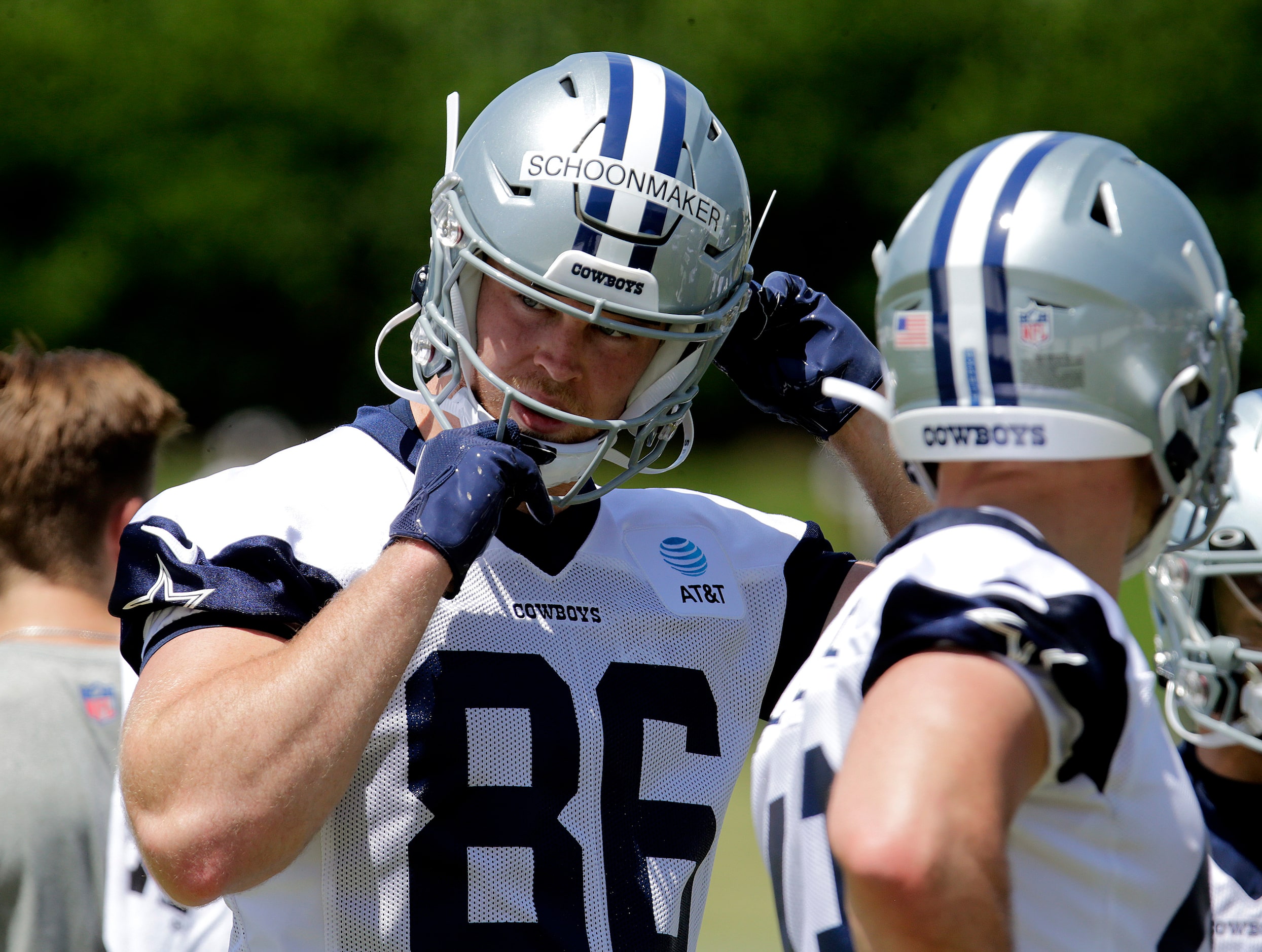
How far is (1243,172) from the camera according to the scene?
16.8 meters

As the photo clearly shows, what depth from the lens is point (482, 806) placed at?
6.26 ft

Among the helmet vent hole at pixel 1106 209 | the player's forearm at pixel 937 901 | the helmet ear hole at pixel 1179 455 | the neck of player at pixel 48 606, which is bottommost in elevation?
the neck of player at pixel 48 606

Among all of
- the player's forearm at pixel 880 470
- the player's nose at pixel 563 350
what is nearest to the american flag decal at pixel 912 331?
the player's nose at pixel 563 350

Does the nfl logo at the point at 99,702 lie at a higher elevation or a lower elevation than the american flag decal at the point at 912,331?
lower

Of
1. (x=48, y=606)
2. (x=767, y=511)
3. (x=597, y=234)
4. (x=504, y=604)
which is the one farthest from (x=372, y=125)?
(x=504, y=604)

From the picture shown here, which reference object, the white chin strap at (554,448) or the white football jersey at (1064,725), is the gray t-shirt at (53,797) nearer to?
the white chin strap at (554,448)

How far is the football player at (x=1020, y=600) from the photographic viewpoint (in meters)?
1.14

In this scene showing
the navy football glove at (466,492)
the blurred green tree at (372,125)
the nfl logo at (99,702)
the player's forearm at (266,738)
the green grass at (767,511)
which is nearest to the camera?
the player's forearm at (266,738)

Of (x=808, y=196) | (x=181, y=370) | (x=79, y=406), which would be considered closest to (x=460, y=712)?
(x=79, y=406)

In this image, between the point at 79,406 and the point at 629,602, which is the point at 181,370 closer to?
the point at 79,406

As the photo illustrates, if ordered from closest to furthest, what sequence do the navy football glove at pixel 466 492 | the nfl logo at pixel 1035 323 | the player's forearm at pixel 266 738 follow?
the nfl logo at pixel 1035 323 < the player's forearm at pixel 266 738 < the navy football glove at pixel 466 492

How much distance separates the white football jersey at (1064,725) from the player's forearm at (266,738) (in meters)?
0.59

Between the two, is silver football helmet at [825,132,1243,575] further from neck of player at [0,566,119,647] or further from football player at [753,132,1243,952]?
neck of player at [0,566,119,647]

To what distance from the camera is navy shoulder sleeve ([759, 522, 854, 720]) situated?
7.35 feet
